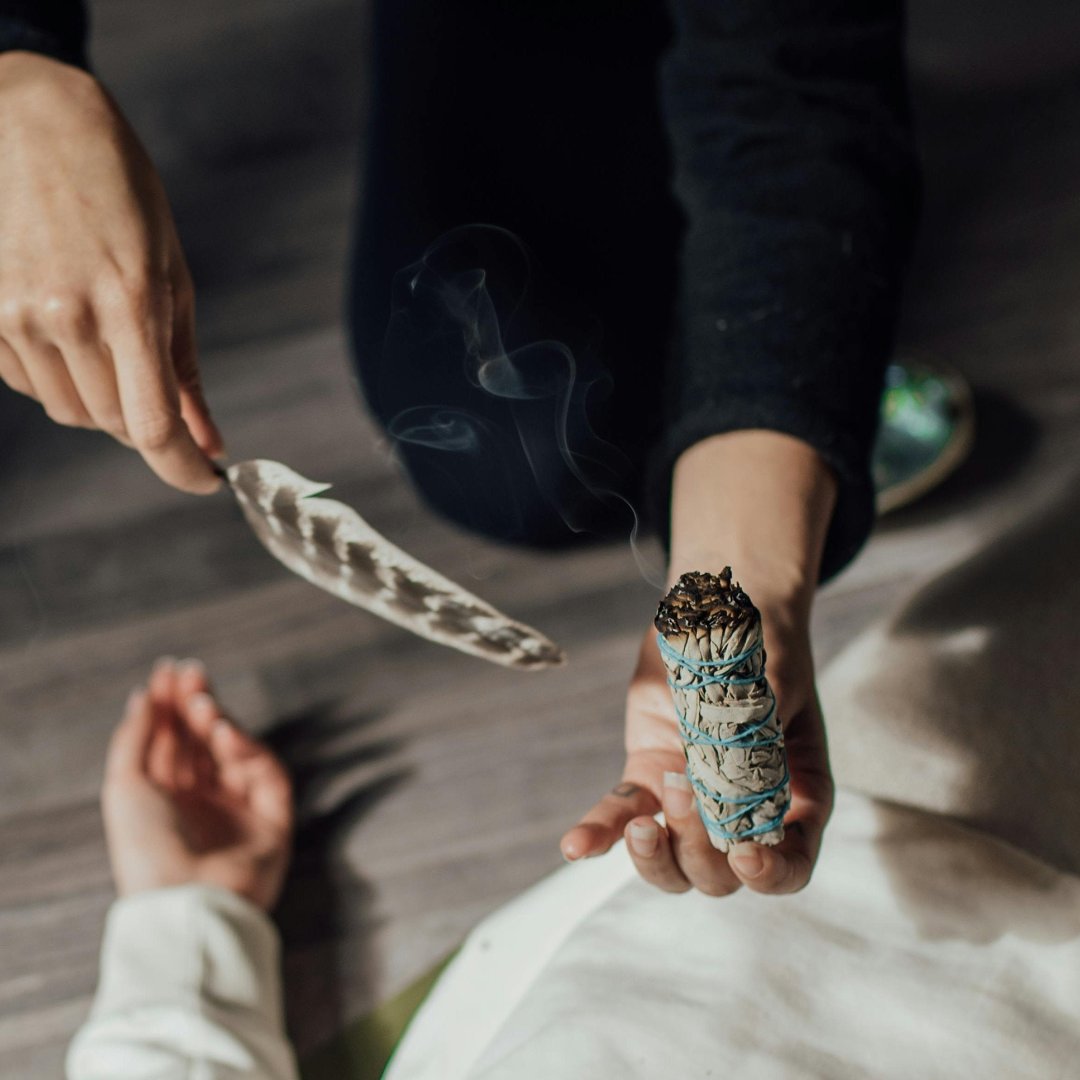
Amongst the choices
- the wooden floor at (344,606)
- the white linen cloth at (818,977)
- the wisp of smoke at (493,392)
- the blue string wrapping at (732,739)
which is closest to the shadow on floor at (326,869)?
the wooden floor at (344,606)

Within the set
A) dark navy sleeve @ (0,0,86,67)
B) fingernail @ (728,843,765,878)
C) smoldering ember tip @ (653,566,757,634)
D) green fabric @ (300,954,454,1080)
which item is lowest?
green fabric @ (300,954,454,1080)

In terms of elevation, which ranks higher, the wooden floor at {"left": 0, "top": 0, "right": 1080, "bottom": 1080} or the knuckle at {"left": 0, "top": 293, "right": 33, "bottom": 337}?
the knuckle at {"left": 0, "top": 293, "right": 33, "bottom": 337}

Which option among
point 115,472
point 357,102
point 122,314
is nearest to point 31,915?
point 115,472

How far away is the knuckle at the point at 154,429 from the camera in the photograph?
56cm

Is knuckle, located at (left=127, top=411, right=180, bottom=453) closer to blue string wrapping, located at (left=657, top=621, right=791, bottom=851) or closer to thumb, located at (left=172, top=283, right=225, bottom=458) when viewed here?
thumb, located at (left=172, top=283, right=225, bottom=458)

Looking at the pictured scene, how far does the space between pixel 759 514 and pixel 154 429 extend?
1.16 feet

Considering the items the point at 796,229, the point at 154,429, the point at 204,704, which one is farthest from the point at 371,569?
the point at 204,704

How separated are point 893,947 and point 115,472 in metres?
1.11

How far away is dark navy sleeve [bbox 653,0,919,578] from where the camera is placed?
0.73 m

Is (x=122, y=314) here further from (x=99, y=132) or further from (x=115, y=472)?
(x=115, y=472)

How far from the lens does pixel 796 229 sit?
765 mm

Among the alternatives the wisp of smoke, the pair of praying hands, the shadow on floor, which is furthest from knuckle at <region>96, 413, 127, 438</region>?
the shadow on floor

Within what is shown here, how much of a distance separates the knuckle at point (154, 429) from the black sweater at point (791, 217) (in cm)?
27

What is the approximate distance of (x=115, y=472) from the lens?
137cm
